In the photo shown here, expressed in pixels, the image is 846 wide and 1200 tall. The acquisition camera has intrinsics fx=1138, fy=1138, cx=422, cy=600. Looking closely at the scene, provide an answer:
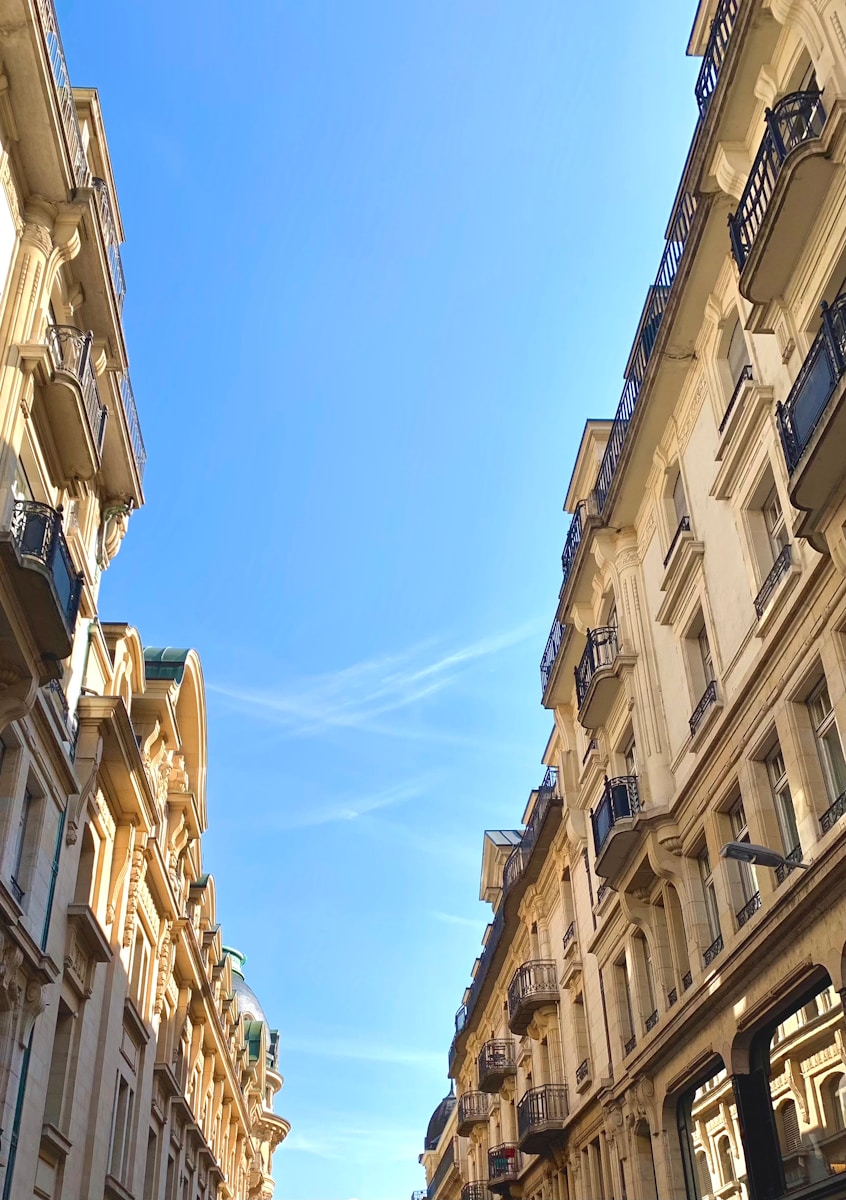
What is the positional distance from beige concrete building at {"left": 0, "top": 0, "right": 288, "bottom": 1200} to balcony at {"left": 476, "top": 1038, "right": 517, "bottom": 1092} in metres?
12.3

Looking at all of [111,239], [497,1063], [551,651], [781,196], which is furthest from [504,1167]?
[781,196]

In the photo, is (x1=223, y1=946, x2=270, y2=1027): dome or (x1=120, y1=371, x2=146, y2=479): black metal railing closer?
(x1=120, y1=371, x2=146, y2=479): black metal railing

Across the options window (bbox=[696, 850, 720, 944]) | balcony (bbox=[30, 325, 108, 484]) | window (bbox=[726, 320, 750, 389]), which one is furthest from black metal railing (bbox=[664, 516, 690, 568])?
balcony (bbox=[30, 325, 108, 484])

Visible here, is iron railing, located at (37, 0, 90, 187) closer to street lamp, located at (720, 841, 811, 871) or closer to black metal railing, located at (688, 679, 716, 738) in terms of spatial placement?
black metal railing, located at (688, 679, 716, 738)

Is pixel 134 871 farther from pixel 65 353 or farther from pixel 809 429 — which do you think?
pixel 809 429

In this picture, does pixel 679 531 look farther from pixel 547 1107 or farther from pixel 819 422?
pixel 547 1107

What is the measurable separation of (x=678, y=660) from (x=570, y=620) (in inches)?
272

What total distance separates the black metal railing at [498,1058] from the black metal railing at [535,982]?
5960mm

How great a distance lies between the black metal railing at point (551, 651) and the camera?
3098cm

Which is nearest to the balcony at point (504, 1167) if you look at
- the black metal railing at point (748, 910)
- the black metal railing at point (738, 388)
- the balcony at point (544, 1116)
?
the balcony at point (544, 1116)

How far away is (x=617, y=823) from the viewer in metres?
22.2

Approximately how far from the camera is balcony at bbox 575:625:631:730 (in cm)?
2469

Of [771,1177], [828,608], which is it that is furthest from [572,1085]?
[828,608]

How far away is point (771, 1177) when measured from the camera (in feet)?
54.4
